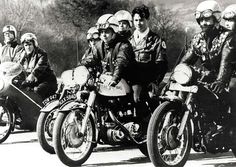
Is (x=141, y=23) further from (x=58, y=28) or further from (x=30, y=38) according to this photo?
(x=58, y=28)

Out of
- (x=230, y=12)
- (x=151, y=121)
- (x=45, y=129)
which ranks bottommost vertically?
(x=45, y=129)

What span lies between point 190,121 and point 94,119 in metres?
1.10

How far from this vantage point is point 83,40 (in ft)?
56.6

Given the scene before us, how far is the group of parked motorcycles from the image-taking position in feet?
17.3

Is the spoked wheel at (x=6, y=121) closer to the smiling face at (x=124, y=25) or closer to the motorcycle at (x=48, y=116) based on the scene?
the motorcycle at (x=48, y=116)

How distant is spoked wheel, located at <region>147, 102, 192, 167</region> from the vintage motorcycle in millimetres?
597

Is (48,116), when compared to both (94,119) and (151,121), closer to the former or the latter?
(94,119)

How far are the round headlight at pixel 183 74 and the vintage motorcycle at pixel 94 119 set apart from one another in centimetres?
82

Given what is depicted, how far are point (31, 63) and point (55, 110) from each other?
200 cm

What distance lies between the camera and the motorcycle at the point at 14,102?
7949mm

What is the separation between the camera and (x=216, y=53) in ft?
18.6

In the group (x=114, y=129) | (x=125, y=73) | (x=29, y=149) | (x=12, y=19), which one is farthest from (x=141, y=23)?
(x=12, y=19)

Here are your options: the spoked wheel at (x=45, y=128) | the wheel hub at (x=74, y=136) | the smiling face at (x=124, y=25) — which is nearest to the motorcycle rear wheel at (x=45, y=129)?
the spoked wheel at (x=45, y=128)

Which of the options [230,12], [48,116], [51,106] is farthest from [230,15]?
[48,116]
